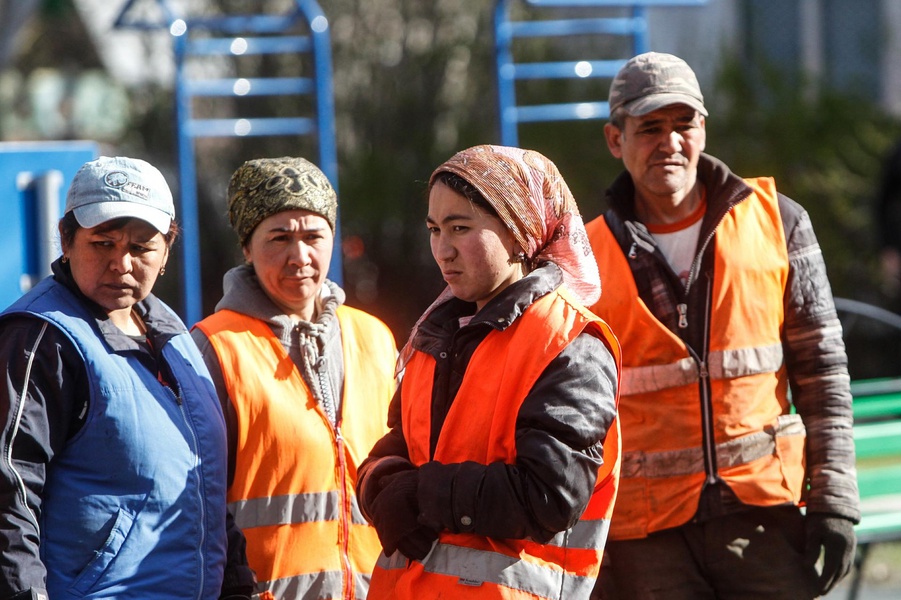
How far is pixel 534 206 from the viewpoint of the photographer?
8.59 feet

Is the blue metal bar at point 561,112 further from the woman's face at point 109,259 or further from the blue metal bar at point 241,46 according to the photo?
the woman's face at point 109,259

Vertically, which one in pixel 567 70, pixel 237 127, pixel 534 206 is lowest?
pixel 534 206

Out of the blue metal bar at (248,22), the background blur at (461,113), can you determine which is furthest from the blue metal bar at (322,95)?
the background blur at (461,113)

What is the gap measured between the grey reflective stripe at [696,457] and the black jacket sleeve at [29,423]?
4.74ft

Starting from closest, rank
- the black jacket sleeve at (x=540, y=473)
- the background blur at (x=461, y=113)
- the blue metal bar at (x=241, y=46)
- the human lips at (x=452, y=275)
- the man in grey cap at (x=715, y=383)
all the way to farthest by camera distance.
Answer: the black jacket sleeve at (x=540, y=473), the human lips at (x=452, y=275), the man in grey cap at (x=715, y=383), the blue metal bar at (x=241, y=46), the background blur at (x=461, y=113)

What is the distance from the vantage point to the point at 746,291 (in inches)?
130

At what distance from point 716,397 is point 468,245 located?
1.02m

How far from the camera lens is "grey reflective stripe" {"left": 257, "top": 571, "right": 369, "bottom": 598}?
311 centimetres

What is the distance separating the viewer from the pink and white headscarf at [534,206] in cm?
259

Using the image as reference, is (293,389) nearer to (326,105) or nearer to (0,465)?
(0,465)

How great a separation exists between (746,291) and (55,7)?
10883 mm

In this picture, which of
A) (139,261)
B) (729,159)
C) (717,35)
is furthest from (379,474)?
(717,35)

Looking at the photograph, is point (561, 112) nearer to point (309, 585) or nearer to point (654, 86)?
point (654, 86)

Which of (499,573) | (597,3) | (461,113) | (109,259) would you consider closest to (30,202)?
(109,259)
